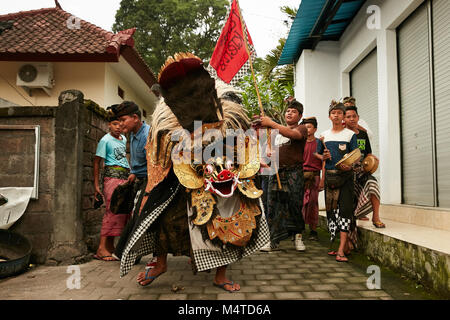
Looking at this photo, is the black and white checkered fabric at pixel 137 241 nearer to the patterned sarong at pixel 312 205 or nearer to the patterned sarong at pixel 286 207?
the patterned sarong at pixel 286 207

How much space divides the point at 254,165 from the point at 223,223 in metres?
0.60

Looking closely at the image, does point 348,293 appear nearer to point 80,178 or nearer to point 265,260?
point 265,260

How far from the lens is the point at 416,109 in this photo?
4.95 meters

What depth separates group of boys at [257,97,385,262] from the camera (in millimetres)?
4016

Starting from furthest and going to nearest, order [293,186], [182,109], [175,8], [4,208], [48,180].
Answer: [175,8] < [293,186] < [48,180] < [4,208] < [182,109]

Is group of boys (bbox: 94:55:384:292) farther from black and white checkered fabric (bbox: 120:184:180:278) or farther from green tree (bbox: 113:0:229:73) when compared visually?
green tree (bbox: 113:0:229:73)

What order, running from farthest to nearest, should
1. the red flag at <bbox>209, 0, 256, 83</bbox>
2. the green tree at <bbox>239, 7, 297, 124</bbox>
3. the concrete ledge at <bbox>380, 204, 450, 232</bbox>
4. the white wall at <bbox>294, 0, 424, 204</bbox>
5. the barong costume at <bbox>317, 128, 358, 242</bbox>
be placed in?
the green tree at <bbox>239, 7, 297, 124</bbox>, the white wall at <bbox>294, 0, 424, 204</bbox>, the barong costume at <bbox>317, 128, 358, 242</bbox>, the concrete ledge at <bbox>380, 204, 450, 232</bbox>, the red flag at <bbox>209, 0, 256, 83</bbox>

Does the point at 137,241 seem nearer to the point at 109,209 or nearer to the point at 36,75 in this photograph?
the point at 109,209

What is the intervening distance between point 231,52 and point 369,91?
4.16 meters

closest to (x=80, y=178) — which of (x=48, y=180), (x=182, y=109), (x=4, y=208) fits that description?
(x=48, y=180)

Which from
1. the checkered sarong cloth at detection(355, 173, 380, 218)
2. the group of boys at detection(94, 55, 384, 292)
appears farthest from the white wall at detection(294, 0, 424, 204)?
the group of boys at detection(94, 55, 384, 292)

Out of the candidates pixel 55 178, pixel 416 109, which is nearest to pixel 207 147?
pixel 55 178

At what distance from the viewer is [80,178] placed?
4.36 m

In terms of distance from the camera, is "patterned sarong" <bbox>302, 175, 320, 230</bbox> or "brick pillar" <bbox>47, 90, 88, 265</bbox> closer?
"brick pillar" <bbox>47, 90, 88, 265</bbox>
